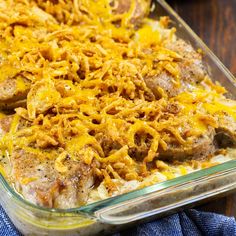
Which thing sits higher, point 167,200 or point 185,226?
point 167,200

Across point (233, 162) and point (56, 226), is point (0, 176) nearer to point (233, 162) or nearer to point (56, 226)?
point (56, 226)


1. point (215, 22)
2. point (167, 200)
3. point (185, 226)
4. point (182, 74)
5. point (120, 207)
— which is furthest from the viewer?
point (215, 22)

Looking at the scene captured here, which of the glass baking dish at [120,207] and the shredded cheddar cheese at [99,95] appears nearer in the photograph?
the glass baking dish at [120,207]

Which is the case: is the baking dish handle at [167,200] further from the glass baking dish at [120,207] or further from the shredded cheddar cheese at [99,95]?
the shredded cheddar cheese at [99,95]

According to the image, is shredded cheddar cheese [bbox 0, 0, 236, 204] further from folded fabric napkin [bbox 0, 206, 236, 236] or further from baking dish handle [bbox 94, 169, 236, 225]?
folded fabric napkin [bbox 0, 206, 236, 236]

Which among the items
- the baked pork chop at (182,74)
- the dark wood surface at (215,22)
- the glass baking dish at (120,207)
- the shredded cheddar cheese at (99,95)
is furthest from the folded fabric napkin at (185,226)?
the dark wood surface at (215,22)

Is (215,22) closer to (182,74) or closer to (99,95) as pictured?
(182,74)

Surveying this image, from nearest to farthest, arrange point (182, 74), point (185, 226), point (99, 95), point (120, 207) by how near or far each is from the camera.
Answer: point (120, 207) → point (185, 226) → point (99, 95) → point (182, 74)

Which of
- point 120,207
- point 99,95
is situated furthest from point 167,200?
point 99,95
